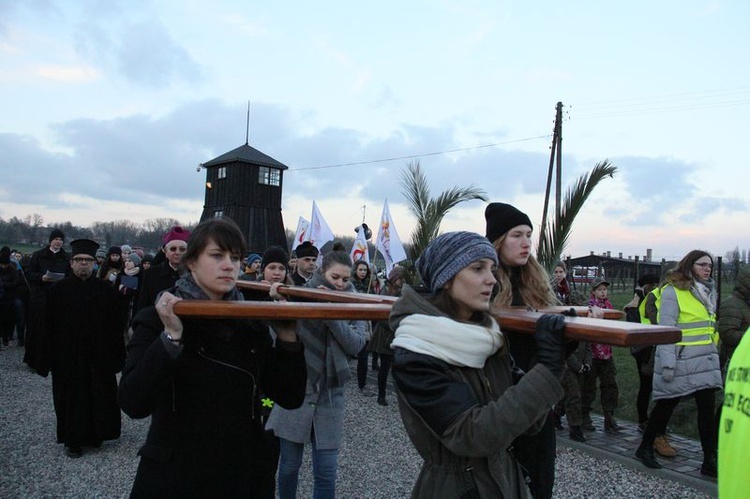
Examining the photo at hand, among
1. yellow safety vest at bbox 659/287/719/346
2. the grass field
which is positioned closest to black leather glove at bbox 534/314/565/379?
yellow safety vest at bbox 659/287/719/346

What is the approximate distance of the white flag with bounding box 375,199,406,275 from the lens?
1227cm

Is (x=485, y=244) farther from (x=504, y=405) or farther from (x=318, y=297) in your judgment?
(x=318, y=297)

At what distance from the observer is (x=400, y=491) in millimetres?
5324

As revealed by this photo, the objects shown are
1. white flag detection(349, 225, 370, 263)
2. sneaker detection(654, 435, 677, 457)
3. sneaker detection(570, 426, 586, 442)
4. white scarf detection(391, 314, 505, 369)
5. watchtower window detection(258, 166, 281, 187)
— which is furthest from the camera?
watchtower window detection(258, 166, 281, 187)

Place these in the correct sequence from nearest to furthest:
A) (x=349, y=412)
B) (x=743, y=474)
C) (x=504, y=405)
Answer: (x=743, y=474) → (x=504, y=405) → (x=349, y=412)

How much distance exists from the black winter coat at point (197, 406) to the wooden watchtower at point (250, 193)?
3244 cm

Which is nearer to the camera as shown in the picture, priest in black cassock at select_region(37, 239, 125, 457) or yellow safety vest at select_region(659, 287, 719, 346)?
yellow safety vest at select_region(659, 287, 719, 346)

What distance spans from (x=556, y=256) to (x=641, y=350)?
1.56 m

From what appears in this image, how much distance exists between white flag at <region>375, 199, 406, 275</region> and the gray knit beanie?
1001 centimetres

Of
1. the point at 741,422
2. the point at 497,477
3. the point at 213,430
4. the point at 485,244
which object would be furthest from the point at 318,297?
the point at 741,422

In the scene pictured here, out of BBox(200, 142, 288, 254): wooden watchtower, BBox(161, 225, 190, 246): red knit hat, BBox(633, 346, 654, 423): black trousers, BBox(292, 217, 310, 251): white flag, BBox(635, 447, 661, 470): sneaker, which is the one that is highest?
BBox(200, 142, 288, 254): wooden watchtower

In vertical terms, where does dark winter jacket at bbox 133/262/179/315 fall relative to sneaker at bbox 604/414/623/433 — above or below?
above

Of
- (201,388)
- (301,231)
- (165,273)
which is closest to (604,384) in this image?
(165,273)

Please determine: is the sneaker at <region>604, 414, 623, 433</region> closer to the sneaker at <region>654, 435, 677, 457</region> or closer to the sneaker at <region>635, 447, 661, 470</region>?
the sneaker at <region>654, 435, 677, 457</region>
